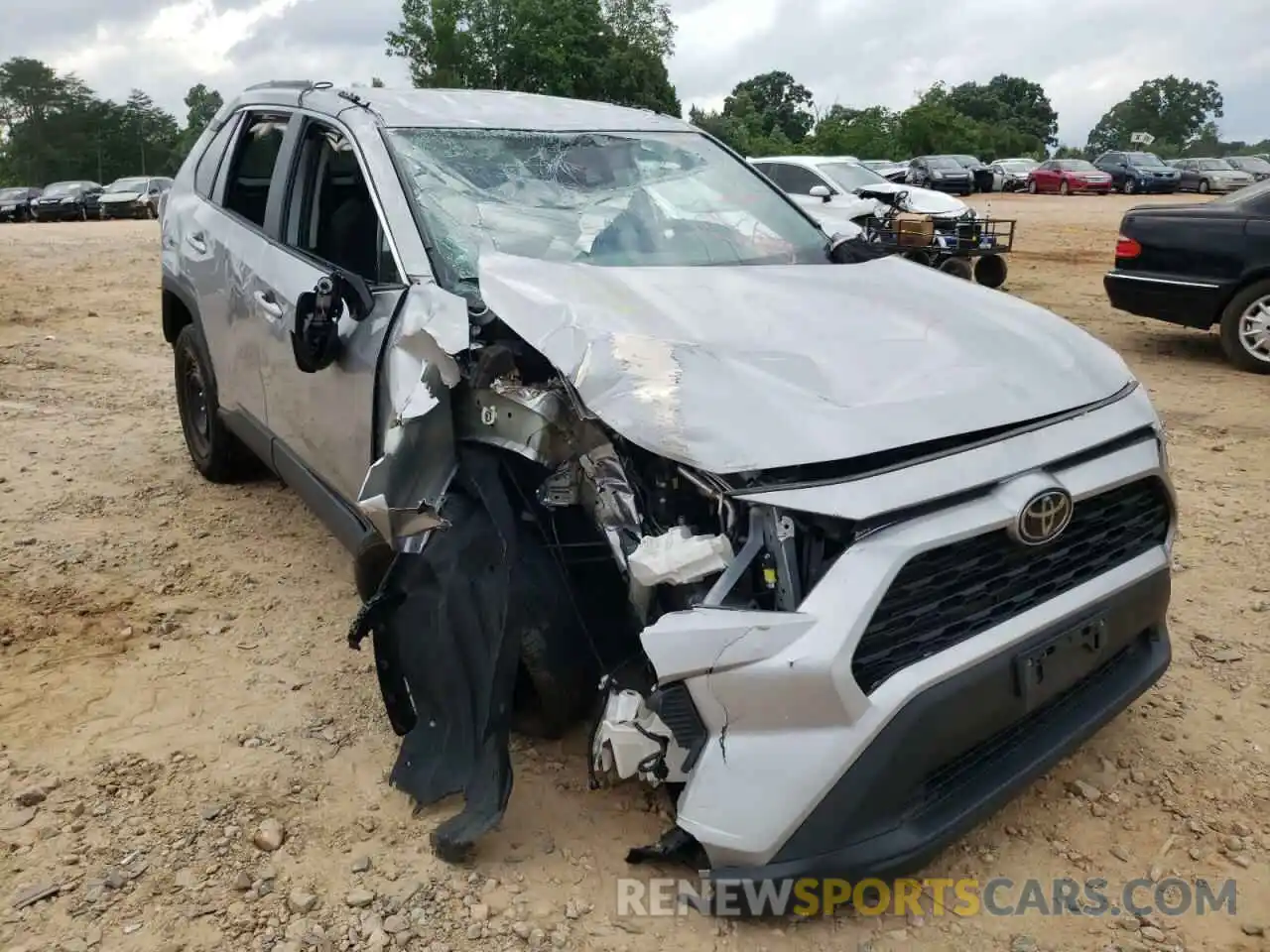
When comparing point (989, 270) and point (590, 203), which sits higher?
point (590, 203)

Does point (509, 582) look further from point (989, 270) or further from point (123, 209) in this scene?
point (123, 209)

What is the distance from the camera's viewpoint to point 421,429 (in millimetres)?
2658

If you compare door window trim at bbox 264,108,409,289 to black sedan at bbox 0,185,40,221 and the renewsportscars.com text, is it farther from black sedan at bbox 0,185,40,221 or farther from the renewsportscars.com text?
black sedan at bbox 0,185,40,221

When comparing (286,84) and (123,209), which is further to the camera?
(123,209)

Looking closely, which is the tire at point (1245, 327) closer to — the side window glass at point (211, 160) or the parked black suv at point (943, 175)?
the side window glass at point (211, 160)

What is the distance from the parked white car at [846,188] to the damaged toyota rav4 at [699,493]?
8.11 m

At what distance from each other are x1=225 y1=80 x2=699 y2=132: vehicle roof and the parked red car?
32358 mm

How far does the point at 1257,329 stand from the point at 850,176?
7366 millimetres

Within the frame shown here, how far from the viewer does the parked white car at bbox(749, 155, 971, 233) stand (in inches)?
450

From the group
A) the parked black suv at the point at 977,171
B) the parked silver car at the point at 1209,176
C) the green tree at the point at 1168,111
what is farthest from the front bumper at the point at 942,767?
the green tree at the point at 1168,111

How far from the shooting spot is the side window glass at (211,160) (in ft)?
15.4

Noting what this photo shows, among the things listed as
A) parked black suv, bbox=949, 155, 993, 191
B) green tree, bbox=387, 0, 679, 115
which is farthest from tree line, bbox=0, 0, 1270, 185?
parked black suv, bbox=949, 155, 993, 191

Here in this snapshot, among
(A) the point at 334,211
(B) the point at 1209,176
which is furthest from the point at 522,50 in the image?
(A) the point at 334,211

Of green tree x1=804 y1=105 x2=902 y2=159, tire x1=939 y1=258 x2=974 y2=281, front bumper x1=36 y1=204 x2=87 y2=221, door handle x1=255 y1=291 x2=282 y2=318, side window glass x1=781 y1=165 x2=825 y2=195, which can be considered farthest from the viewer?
green tree x1=804 y1=105 x2=902 y2=159
